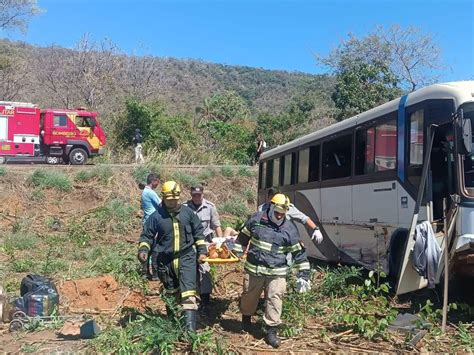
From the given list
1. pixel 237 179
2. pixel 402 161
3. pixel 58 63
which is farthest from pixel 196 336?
pixel 58 63

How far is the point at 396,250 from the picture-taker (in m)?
7.87

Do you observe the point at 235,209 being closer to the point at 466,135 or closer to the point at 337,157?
the point at 337,157

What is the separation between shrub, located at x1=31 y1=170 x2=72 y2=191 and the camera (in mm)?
18141

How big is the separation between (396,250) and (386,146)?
5.09 ft

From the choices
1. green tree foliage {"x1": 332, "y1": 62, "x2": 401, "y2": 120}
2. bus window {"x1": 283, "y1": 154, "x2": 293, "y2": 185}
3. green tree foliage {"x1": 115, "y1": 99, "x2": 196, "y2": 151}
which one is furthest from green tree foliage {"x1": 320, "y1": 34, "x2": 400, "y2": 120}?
bus window {"x1": 283, "y1": 154, "x2": 293, "y2": 185}

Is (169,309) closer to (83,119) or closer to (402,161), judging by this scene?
(402,161)

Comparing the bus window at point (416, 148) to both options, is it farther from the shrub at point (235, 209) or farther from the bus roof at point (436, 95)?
the shrub at point (235, 209)

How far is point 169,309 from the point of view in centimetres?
610

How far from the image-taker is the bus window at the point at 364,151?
878 cm

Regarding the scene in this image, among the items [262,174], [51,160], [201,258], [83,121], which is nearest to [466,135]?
[201,258]

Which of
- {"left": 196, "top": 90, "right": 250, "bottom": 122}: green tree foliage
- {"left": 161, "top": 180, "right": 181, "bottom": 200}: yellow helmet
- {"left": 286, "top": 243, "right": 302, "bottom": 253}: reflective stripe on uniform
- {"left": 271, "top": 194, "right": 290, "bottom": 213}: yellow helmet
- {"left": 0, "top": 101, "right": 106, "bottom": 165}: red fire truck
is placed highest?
{"left": 196, "top": 90, "right": 250, "bottom": 122}: green tree foliage

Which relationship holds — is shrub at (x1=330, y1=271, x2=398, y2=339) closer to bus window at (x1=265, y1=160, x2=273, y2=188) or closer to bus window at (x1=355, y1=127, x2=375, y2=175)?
bus window at (x1=355, y1=127, x2=375, y2=175)

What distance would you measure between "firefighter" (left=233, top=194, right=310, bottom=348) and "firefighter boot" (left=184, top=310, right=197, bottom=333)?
2.33 ft

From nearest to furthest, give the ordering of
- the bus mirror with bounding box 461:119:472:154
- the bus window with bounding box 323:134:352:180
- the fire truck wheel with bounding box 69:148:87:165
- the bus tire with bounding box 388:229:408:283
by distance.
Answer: the bus mirror with bounding box 461:119:472:154
the bus tire with bounding box 388:229:408:283
the bus window with bounding box 323:134:352:180
the fire truck wheel with bounding box 69:148:87:165
